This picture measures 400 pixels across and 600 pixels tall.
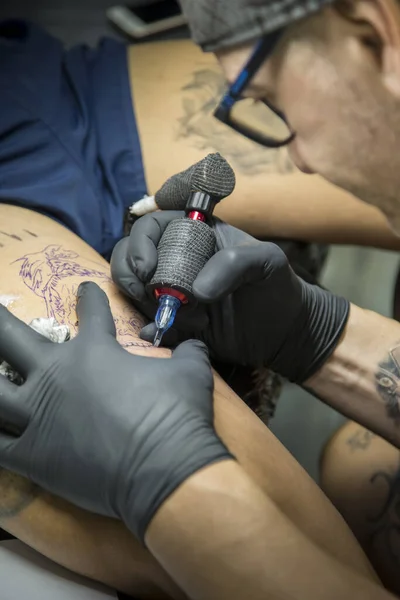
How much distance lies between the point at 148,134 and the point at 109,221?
0.22 metres

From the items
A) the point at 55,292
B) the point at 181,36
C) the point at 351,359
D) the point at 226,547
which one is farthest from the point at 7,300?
the point at 181,36

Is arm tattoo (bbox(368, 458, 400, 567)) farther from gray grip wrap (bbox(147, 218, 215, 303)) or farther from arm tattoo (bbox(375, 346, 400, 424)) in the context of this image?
gray grip wrap (bbox(147, 218, 215, 303))

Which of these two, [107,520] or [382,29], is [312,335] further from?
[382,29]

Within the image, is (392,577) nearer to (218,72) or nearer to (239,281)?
(239,281)

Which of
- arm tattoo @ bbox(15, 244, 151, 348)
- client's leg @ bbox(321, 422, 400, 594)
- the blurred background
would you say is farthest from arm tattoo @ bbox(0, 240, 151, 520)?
the blurred background

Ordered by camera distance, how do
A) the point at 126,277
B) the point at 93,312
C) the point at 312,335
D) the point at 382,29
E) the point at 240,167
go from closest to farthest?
the point at 382,29 → the point at 93,312 → the point at 126,277 → the point at 312,335 → the point at 240,167

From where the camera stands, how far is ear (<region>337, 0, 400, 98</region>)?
67cm

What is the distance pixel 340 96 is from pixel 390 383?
619 mm

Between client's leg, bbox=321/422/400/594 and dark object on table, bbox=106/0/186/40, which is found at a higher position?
dark object on table, bbox=106/0/186/40

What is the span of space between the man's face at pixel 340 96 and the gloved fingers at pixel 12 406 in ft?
1.48

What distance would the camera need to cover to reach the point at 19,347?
2.76ft

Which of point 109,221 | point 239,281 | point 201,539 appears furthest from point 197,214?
point 201,539

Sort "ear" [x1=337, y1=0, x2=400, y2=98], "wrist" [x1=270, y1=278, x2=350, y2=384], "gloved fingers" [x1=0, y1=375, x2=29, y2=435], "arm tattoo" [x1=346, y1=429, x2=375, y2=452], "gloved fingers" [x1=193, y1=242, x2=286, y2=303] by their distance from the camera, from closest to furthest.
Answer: "ear" [x1=337, y1=0, x2=400, y2=98], "gloved fingers" [x1=0, y1=375, x2=29, y2=435], "gloved fingers" [x1=193, y1=242, x2=286, y2=303], "wrist" [x1=270, y1=278, x2=350, y2=384], "arm tattoo" [x1=346, y1=429, x2=375, y2=452]

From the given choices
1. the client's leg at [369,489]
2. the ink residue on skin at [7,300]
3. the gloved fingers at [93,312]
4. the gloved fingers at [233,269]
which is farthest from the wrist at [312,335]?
the ink residue on skin at [7,300]
